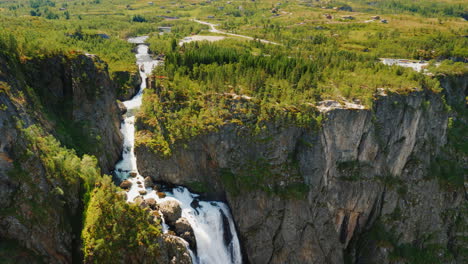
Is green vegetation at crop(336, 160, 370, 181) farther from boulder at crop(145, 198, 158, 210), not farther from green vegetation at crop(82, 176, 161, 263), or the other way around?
green vegetation at crop(82, 176, 161, 263)

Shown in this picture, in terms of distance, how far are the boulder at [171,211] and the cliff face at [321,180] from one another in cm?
785

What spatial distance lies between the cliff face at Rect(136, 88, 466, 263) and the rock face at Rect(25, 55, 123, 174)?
7.68 metres

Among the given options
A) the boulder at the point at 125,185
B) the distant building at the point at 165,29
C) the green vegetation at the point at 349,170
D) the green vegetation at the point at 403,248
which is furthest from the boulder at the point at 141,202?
the distant building at the point at 165,29

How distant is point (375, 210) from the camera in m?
60.8

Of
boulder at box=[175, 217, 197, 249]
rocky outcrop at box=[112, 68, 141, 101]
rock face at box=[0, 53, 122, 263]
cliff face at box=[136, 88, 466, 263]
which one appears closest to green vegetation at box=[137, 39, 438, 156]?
cliff face at box=[136, 88, 466, 263]

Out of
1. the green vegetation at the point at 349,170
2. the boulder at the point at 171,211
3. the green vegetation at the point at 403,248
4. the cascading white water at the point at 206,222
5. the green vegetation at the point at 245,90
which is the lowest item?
the green vegetation at the point at 403,248

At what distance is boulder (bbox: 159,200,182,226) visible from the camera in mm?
47653

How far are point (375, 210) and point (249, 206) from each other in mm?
25834

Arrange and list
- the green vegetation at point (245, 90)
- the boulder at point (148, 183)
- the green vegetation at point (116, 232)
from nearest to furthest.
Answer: the green vegetation at point (116, 232) < the boulder at point (148, 183) < the green vegetation at point (245, 90)

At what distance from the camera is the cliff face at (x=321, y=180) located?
53875 millimetres

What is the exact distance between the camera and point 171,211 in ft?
157

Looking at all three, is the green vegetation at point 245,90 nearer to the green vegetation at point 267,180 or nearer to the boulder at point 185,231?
the green vegetation at point 267,180

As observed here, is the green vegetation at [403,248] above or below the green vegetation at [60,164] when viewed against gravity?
below

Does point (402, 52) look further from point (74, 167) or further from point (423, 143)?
point (74, 167)
